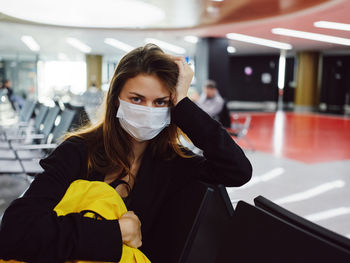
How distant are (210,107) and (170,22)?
4975 millimetres

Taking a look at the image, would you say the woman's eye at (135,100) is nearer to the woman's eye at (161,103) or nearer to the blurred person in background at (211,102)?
the woman's eye at (161,103)

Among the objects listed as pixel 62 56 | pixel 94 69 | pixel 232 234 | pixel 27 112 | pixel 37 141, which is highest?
pixel 232 234

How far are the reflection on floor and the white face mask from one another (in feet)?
1.72

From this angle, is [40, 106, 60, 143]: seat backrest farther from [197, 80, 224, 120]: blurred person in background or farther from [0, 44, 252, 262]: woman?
[197, 80, 224, 120]: blurred person in background

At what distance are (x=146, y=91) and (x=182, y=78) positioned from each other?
0.45 feet

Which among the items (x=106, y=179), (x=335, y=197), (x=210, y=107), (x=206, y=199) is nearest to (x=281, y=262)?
(x=206, y=199)

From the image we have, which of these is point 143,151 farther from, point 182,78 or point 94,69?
point 94,69

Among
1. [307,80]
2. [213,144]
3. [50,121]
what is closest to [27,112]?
[50,121]

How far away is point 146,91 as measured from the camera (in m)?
1.24

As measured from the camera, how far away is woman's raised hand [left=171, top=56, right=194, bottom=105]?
1243 millimetres

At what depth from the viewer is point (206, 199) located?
1.14 meters

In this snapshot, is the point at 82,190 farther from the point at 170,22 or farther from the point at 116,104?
the point at 170,22

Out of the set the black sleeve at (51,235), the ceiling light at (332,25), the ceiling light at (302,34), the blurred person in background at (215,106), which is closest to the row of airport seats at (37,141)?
the black sleeve at (51,235)

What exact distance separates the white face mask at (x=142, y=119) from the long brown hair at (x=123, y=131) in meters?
0.05
